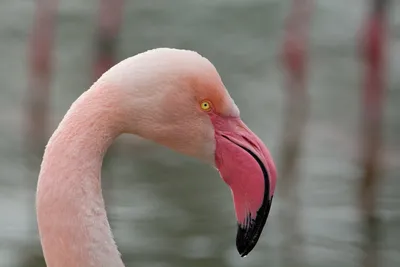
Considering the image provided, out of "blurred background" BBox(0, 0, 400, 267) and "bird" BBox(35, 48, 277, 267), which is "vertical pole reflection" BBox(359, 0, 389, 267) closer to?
"blurred background" BBox(0, 0, 400, 267)

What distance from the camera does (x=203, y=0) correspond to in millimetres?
13156

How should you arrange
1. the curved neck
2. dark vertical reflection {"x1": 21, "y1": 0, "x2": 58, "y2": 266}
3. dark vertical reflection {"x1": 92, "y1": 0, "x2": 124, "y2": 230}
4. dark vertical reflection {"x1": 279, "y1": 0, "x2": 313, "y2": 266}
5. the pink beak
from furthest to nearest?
1. dark vertical reflection {"x1": 21, "y1": 0, "x2": 58, "y2": 266}
2. dark vertical reflection {"x1": 92, "y1": 0, "x2": 124, "y2": 230}
3. dark vertical reflection {"x1": 279, "y1": 0, "x2": 313, "y2": 266}
4. the pink beak
5. the curved neck

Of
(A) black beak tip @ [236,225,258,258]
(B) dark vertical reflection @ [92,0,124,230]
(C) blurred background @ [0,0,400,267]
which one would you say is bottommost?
(C) blurred background @ [0,0,400,267]

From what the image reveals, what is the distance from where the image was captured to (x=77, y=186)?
284 cm

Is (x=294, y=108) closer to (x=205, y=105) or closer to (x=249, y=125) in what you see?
(x=249, y=125)

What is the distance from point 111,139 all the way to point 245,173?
14.7 inches

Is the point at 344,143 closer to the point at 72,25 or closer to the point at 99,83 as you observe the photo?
the point at 72,25

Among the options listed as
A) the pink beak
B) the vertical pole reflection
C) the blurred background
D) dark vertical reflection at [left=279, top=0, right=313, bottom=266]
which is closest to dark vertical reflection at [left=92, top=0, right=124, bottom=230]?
the blurred background

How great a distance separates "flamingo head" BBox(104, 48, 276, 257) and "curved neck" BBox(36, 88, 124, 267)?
8cm

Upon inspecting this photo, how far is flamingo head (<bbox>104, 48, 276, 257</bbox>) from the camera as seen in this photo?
2.86 metres

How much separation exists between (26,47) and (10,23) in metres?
0.71

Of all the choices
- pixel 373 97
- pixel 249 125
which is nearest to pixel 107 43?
pixel 249 125

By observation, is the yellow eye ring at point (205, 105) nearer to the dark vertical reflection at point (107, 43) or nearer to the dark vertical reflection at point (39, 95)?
the dark vertical reflection at point (107, 43)

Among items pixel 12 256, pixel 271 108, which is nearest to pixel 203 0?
pixel 271 108
